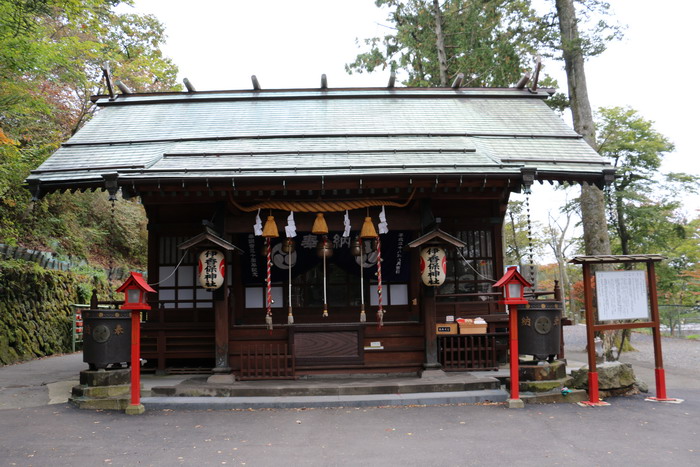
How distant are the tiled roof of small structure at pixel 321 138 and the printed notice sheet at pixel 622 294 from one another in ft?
7.31

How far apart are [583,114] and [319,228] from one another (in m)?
9.65

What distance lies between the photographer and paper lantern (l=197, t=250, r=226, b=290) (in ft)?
29.1

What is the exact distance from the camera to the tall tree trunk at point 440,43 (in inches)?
770

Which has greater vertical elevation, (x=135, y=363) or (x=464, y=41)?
(x=464, y=41)

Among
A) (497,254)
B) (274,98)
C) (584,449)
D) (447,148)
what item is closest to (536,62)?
(447,148)

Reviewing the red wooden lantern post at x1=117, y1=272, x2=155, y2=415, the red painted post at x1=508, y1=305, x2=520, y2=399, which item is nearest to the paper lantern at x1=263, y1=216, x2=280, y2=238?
the red wooden lantern post at x1=117, y1=272, x2=155, y2=415

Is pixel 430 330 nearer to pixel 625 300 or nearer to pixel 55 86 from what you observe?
pixel 625 300

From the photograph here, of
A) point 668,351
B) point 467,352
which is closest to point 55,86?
point 467,352

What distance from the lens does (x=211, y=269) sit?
29.1 feet

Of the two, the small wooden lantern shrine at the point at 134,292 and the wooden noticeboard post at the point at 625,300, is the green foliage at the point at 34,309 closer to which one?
the small wooden lantern shrine at the point at 134,292

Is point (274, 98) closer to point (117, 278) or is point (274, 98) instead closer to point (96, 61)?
point (117, 278)

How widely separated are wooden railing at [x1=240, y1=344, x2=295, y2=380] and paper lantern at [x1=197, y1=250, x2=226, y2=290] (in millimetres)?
1384

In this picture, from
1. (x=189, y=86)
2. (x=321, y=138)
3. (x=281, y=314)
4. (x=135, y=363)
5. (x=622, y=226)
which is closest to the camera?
(x=135, y=363)

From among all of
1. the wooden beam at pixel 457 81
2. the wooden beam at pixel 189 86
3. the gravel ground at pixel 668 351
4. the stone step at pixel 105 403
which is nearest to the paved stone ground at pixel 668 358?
the gravel ground at pixel 668 351
